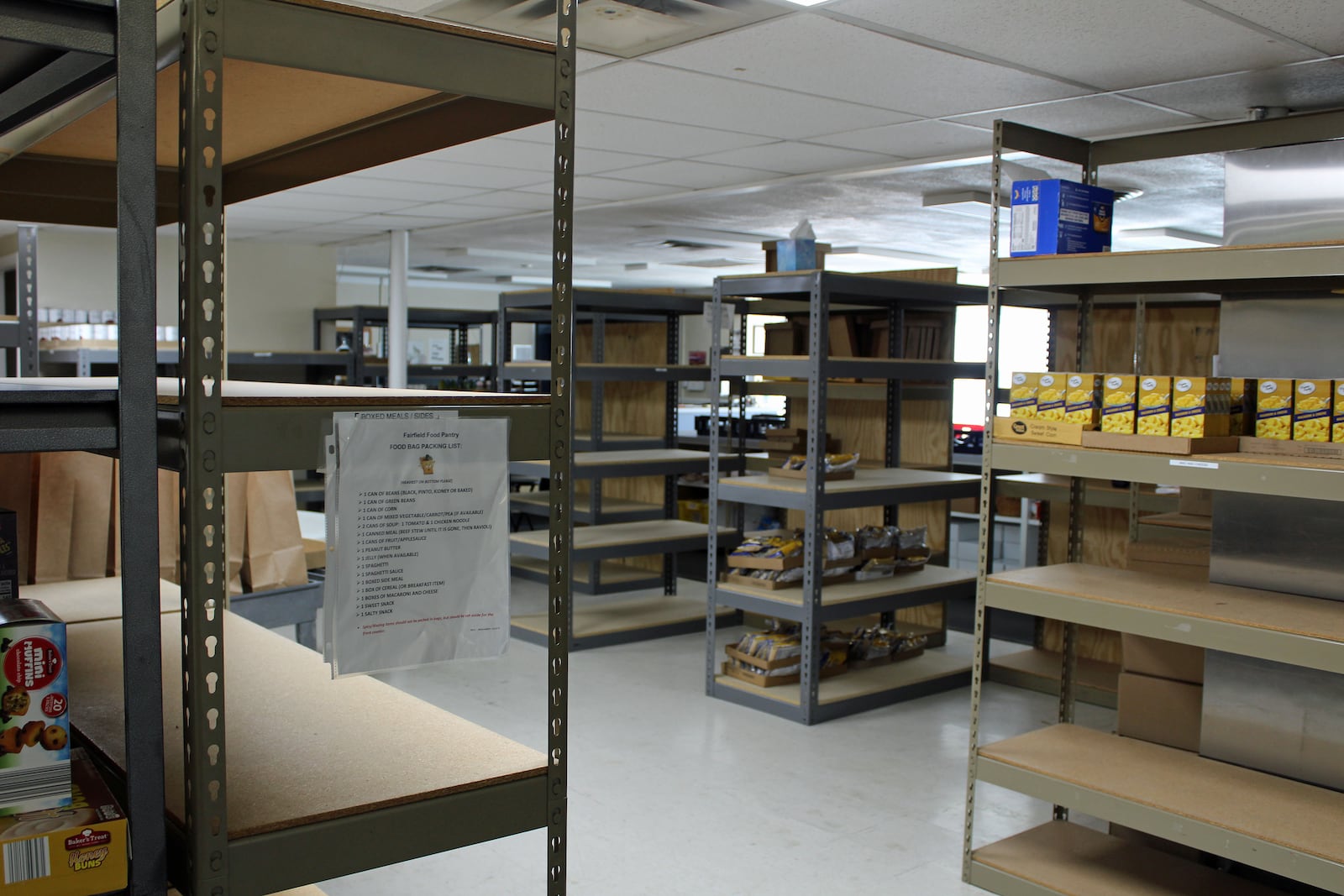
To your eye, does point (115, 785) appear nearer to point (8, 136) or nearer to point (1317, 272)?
point (8, 136)

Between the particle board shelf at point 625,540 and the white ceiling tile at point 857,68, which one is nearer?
the white ceiling tile at point 857,68

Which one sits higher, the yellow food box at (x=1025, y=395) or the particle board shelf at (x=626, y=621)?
the yellow food box at (x=1025, y=395)

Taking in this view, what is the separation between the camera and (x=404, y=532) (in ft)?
3.83

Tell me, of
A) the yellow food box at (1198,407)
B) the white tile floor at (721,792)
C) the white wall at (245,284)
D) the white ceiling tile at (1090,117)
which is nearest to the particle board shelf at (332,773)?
the white tile floor at (721,792)

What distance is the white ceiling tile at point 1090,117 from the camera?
4.27m

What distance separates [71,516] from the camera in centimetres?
229

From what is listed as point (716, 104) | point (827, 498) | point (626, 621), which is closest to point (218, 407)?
point (716, 104)

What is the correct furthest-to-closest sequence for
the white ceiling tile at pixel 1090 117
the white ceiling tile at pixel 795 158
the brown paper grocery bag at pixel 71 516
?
the white ceiling tile at pixel 795 158 → the white ceiling tile at pixel 1090 117 → the brown paper grocery bag at pixel 71 516

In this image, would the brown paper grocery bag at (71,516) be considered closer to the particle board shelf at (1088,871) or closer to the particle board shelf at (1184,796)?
the particle board shelf at (1184,796)

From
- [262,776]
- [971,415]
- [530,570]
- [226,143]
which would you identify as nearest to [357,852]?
[262,776]

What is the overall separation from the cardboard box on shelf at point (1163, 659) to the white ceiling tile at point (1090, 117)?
2118 mm

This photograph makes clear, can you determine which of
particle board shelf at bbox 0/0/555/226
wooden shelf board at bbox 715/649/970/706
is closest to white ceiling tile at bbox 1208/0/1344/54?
particle board shelf at bbox 0/0/555/226

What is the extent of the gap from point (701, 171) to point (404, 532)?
499 cm

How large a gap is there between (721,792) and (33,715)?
3113 millimetres
